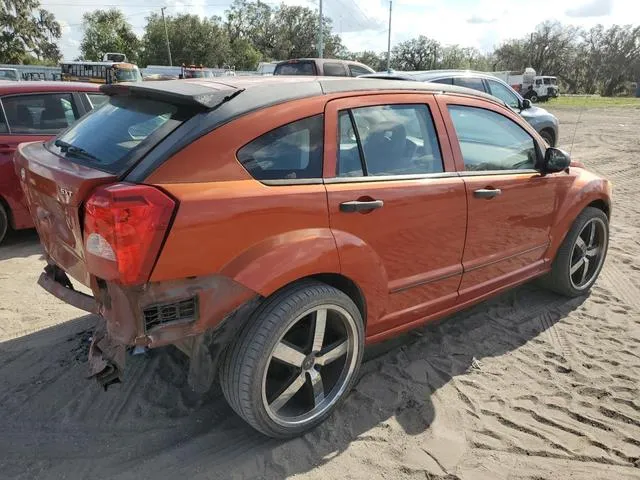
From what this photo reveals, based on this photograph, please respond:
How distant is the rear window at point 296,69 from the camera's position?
1299 centimetres

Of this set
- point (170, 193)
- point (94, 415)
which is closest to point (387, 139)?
point (170, 193)

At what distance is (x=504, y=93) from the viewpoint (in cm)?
1029

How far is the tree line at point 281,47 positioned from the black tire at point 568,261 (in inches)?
2342

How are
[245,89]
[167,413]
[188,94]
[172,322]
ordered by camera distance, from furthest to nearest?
[167,413], [245,89], [188,94], [172,322]

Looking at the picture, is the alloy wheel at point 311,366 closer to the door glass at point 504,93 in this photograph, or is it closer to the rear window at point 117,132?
the rear window at point 117,132

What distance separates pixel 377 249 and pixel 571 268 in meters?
2.36

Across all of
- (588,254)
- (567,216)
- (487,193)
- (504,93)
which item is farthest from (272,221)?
(504,93)

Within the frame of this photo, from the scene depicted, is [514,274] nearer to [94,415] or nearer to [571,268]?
[571,268]

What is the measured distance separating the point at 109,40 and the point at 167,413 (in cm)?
7014

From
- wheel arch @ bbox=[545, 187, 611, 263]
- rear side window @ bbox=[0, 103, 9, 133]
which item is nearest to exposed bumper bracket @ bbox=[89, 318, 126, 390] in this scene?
wheel arch @ bbox=[545, 187, 611, 263]

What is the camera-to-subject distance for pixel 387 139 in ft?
9.93

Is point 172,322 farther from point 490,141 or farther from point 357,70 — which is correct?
point 357,70

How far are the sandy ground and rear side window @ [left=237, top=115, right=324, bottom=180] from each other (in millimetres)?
1369

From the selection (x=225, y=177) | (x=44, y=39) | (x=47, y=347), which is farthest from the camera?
(x=44, y=39)
